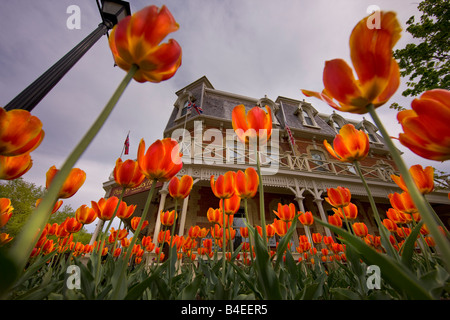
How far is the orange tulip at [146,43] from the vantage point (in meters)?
0.66

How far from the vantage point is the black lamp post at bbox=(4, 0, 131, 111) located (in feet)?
6.56

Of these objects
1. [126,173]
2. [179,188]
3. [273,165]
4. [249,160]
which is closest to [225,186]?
[179,188]

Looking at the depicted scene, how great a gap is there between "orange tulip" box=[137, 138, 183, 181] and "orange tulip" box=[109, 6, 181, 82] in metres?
0.37

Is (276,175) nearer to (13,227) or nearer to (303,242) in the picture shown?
(303,242)

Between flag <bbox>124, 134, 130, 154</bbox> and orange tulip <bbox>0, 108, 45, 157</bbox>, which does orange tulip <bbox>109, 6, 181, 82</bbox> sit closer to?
orange tulip <bbox>0, 108, 45, 157</bbox>

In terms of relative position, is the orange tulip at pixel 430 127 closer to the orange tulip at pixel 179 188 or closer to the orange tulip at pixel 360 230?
the orange tulip at pixel 179 188

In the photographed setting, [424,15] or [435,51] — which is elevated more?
[424,15]

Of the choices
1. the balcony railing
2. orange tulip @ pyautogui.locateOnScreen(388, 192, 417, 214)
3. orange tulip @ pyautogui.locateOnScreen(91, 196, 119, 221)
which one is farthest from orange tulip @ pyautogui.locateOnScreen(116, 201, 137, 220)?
the balcony railing

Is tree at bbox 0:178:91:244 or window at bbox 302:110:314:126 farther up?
window at bbox 302:110:314:126

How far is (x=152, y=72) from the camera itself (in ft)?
2.36

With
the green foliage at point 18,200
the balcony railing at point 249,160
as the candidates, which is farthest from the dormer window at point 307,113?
the green foliage at point 18,200

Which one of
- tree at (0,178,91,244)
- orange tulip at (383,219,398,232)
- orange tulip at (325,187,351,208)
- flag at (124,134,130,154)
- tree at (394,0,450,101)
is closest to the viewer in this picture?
orange tulip at (325,187,351,208)
